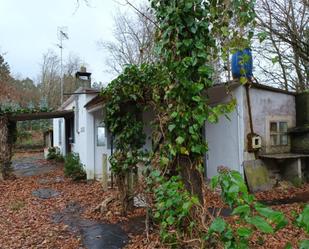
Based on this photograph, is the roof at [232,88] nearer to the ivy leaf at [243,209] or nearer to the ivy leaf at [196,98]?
the ivy leaf at [196,98]

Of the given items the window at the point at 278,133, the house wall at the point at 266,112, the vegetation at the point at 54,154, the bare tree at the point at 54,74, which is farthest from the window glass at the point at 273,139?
the bare tree at the point at 54,74

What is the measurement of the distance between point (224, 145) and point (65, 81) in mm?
26610

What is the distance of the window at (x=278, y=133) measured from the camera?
8459mm

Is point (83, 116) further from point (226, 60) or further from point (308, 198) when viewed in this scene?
point (226, 60)

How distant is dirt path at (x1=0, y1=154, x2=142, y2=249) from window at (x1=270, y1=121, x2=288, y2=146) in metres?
4.67

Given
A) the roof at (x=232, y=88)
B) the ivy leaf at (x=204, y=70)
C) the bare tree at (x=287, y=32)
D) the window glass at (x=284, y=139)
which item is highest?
the bare tree at (x=287, y=32)

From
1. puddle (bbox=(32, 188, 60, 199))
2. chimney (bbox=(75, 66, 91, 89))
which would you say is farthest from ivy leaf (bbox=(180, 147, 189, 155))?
chimney (bbox=(75, 66, 91, 89))

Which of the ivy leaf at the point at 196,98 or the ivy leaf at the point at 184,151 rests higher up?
the ivy leaf at the point at 196,98

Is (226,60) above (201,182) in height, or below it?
above

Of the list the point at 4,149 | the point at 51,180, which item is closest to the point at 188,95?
the point at 51,180

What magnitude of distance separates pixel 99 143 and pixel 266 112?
5864mm

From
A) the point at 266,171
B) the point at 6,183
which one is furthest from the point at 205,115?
the point at 6,183

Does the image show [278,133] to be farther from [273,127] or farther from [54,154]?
[54,154]

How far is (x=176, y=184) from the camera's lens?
10.4ft
